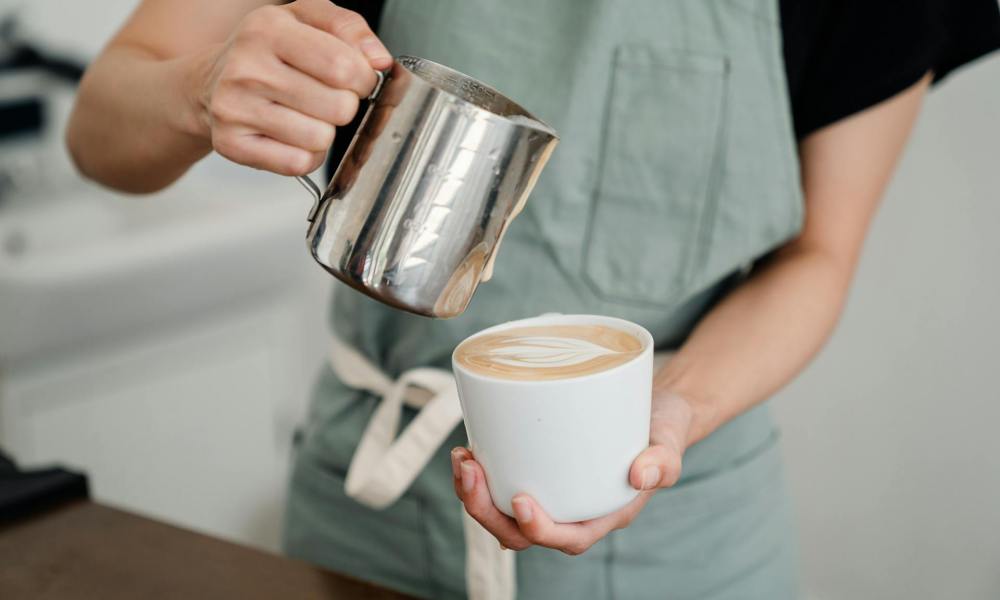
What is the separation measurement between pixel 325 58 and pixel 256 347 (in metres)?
1.40

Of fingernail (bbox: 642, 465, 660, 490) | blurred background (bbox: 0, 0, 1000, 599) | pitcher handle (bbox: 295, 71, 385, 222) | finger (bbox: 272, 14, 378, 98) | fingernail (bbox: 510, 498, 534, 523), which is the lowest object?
blurred background (bbox: 0, 0, 1000, 599)

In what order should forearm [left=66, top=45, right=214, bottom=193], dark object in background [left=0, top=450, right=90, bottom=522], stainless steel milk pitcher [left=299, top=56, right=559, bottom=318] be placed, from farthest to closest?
dark object in background [left=0, top=450, right=90, bottom=522] < forearm [left=66, top=45, right=214, bottom=193] < stainless steel milk pitcher [left=299, top=56, right=559, bottom=318]

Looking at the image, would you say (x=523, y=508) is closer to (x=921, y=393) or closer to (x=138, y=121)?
(x=138, y=121)

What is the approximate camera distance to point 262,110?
23.4 inches

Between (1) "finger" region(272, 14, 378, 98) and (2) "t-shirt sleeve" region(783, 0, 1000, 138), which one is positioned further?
(2) "t-shirt sleeve" region(783, 0, 1000, 138)

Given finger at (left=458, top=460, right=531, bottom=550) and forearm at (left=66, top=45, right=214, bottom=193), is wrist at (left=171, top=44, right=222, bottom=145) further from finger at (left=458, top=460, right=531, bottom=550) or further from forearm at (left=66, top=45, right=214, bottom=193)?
finger at (left=458, top=460, right=531, bottom=550)

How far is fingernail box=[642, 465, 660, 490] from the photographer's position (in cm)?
62

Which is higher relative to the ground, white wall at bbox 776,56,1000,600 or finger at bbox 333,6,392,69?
finger at bbox 333,6,392,69

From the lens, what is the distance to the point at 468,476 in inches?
24.9

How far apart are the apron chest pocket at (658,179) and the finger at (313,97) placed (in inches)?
13.8

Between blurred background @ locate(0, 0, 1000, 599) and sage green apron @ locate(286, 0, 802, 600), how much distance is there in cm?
75

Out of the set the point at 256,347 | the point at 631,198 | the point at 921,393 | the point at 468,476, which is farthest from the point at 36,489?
the point at 921,393

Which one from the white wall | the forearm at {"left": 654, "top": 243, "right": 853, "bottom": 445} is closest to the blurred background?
the white wall

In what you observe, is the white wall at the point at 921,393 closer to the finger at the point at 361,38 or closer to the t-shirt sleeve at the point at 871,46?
the t-shirt sleeve at the point at 871,46
